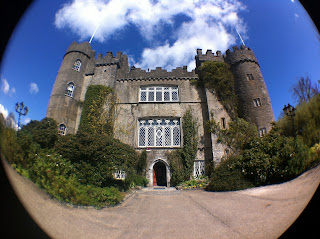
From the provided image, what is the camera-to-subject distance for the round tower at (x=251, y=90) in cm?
132

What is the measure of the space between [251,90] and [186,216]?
1716 millimetres

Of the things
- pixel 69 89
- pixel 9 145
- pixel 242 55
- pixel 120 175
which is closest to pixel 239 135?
pixel 242 55

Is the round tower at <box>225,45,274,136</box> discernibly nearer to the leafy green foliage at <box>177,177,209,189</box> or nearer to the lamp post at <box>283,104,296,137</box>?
the lamp post at <box>283,104,296,137</box>

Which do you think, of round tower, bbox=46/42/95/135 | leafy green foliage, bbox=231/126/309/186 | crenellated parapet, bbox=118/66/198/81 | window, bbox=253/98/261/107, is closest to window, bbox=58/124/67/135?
round tower, bbox=46/42/95/135

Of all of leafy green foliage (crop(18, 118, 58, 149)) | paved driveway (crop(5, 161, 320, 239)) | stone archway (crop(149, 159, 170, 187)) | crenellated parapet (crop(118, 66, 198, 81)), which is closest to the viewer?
paved driveway (crop(5, 161, 320, 239))

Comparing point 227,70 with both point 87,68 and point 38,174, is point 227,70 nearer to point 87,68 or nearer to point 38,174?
point 87,68

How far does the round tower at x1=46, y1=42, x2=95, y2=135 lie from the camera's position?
130 centimetres

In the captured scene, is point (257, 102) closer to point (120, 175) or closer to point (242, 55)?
point (242, 55)

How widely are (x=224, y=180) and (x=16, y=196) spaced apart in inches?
67.1

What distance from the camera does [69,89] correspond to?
1747 mm

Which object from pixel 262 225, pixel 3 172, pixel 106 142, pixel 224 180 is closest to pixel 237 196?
pixel 262 225

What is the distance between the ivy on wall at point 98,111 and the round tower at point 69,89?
125mm

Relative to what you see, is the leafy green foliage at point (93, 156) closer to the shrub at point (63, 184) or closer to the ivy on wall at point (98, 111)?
the shrub at point (63, 184)

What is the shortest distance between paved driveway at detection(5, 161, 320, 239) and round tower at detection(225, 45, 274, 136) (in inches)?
20.2
